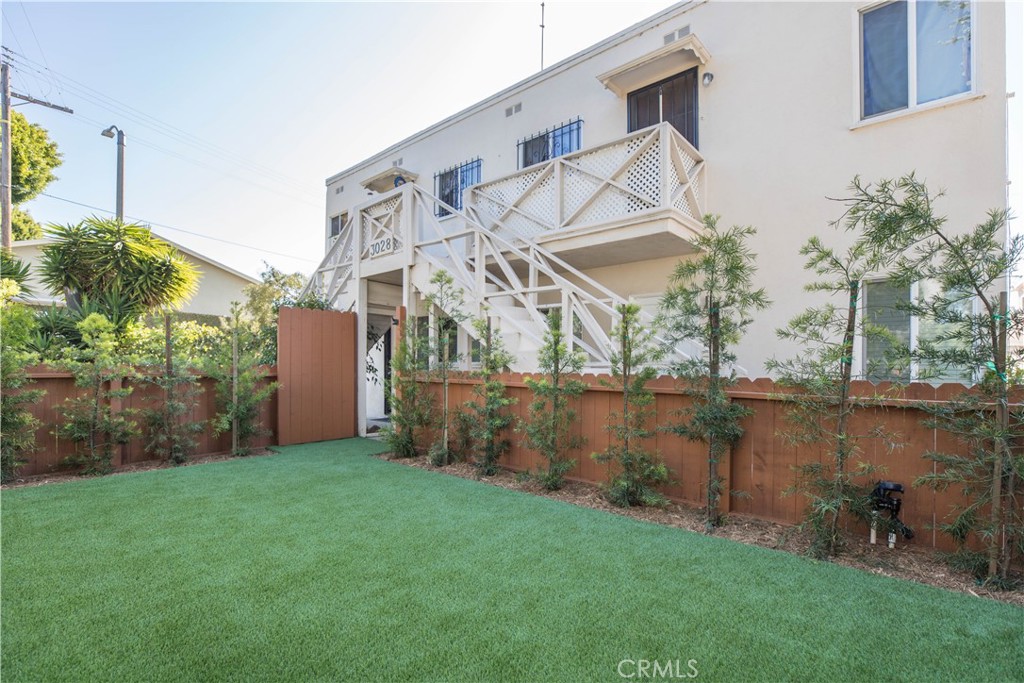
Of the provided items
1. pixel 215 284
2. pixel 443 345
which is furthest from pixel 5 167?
pixel 443 345

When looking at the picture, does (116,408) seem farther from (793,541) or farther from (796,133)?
(796,133)

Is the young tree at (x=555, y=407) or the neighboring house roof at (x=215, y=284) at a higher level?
the neighboring house roof at (x=215, y=284)

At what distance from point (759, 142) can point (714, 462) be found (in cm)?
488

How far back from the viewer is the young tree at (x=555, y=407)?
4668 mm

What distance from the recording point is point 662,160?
5.72 m

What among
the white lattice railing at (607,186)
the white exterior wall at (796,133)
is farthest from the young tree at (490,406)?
the white exterior wall at (796,133)

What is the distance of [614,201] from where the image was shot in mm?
6367

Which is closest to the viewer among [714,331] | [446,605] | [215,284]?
[446,605]

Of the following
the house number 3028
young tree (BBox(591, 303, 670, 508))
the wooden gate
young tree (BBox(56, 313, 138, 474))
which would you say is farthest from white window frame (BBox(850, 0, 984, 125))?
young tree (BBox(56, 313, 138, 474))

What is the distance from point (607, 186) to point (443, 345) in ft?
10.8

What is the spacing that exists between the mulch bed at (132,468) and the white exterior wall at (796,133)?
628cm

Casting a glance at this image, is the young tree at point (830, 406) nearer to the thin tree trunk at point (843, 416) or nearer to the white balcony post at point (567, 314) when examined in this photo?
the thin tree trunk at point (843, 416)

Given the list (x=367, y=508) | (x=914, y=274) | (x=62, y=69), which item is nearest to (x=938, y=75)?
(x=914, y=274)

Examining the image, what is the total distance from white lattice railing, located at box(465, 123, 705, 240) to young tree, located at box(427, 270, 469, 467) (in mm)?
1548
